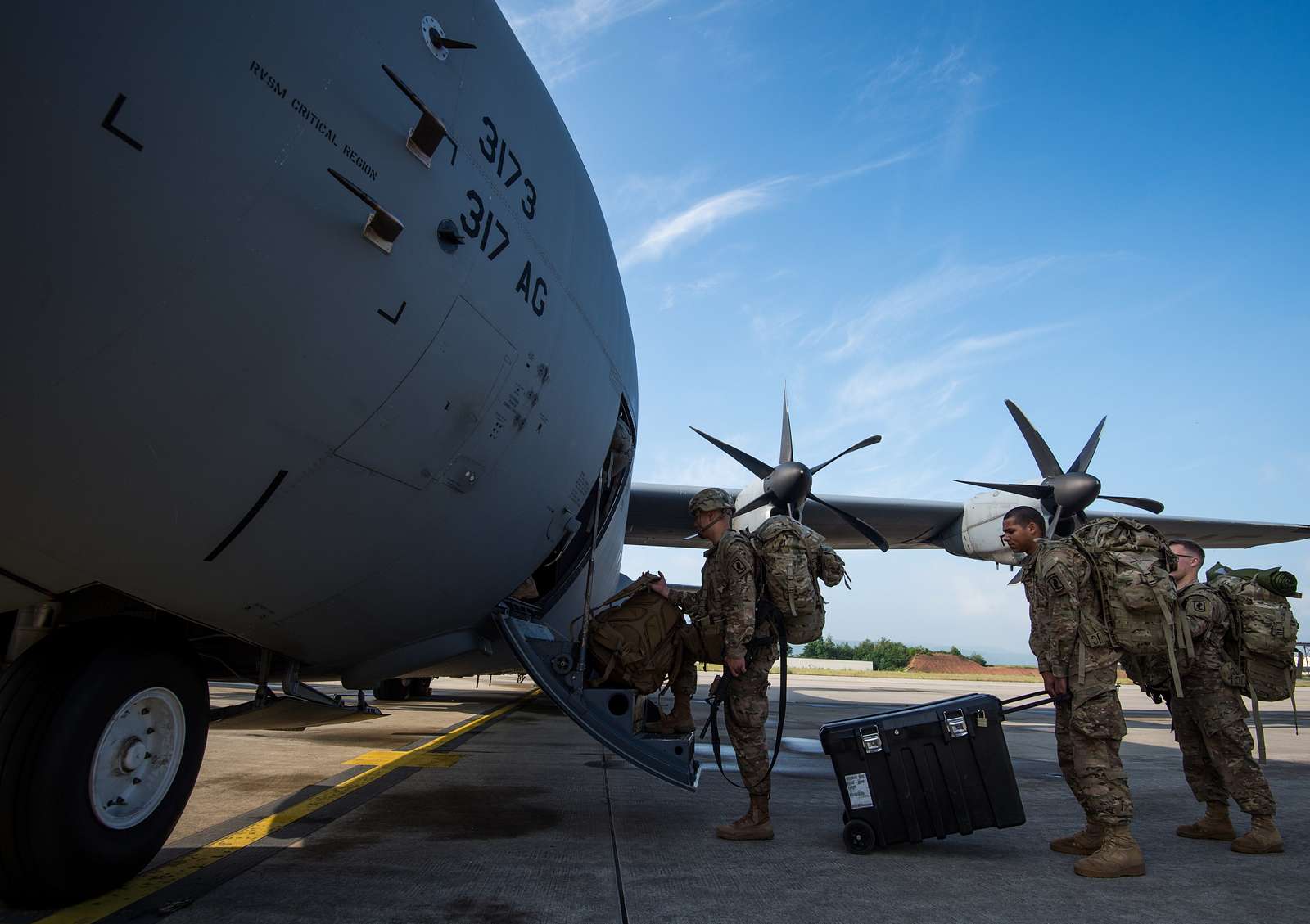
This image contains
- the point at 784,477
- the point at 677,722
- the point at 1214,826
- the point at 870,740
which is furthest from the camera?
the point at 784,477

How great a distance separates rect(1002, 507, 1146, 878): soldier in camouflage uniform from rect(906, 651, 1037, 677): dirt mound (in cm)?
4873

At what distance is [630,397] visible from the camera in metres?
6.12

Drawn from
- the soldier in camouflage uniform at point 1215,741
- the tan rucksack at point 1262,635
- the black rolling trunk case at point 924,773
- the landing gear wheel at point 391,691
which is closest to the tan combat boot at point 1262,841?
the soldier in camouflage uniform at point 1215,741

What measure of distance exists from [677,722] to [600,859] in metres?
1.26

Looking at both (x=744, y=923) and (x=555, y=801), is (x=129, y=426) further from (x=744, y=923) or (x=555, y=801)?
(x=555, y=801)

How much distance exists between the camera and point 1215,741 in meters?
4.38

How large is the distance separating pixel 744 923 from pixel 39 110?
3.28 m

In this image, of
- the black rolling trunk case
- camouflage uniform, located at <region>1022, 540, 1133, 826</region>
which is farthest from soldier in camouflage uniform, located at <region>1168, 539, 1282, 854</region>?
A: the black rolling trunk case

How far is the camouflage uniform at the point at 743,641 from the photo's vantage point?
4.37 metres

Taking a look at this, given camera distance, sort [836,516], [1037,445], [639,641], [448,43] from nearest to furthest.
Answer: [448,43] < [639,641] < [1037,445] < [836,516]

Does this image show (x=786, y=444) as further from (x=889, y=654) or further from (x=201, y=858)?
(x=889, y=654)

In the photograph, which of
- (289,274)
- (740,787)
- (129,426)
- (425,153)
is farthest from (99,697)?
(740,787)

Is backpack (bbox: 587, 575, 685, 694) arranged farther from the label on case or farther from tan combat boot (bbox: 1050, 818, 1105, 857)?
tan combat boot (bbox: 1050, 818, 1105, 857)

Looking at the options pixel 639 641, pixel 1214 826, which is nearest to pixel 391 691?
pixel 639 641
